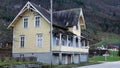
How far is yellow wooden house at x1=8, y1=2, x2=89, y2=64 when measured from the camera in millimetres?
45750

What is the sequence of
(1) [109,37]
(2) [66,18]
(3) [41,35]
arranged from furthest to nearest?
(1) [109,37]
(2) [66,18]
(3) [41,35]

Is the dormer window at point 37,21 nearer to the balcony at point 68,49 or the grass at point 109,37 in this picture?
the balcony at point 68,49

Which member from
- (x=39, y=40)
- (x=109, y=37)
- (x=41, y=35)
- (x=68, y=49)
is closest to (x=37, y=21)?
(x=41, y=35)

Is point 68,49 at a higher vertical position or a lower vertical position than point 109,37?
lower

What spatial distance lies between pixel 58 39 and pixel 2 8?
88458 mm

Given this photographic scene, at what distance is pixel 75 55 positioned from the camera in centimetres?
5303

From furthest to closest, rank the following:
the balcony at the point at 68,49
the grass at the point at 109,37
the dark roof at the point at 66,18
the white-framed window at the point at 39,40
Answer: the grass at the point at 109,37
the dark roof at the point at 66,18
the white-framed window at the point at 39,40
the balcony at the point at 68,49

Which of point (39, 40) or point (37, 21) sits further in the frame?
point (37, 21)

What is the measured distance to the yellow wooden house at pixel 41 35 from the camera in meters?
45.8

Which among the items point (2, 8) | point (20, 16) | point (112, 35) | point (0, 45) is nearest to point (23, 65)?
point (20, 16)

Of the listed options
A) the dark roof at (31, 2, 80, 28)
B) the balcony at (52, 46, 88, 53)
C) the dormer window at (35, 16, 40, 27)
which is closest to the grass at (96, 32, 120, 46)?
the balcony at (52, 46, 88, 53)

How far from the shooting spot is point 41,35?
46.6 metres

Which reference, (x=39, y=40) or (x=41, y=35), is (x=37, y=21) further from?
(x=39, y=40)

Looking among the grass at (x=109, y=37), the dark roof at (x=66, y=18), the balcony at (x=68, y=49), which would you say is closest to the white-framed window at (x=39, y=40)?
the balcony at (x=68, y=49)
